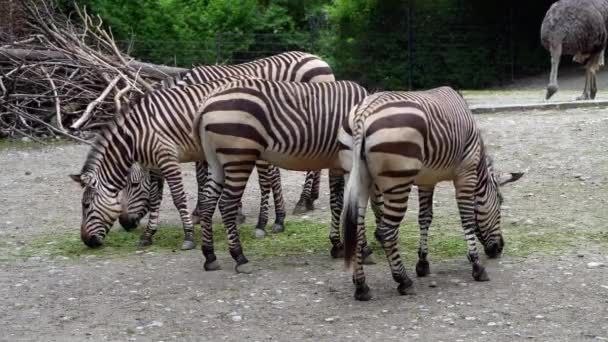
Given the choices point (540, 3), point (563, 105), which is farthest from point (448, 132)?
point (540, 3)

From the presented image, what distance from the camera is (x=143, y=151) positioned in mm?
7902

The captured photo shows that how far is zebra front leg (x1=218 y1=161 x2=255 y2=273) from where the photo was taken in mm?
6902

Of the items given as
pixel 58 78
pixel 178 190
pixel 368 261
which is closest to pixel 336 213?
pixel 368 261

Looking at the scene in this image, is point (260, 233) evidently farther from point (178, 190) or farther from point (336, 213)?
point (336, 213)

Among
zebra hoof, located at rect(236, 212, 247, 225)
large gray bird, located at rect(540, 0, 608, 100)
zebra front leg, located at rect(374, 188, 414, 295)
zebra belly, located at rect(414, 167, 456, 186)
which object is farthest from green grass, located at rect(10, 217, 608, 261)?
large gray bird, located at rect(540, 0, 608, 100)

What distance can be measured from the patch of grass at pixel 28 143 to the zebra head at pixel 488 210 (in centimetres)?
940

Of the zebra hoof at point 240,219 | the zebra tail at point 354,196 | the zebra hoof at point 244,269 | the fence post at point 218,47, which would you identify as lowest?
the zebra hoof at point 240,219

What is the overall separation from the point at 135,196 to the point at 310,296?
309cm

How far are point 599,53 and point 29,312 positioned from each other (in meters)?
13.7

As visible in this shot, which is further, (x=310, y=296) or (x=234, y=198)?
(x=234, y=198)

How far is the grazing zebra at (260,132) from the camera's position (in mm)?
6832

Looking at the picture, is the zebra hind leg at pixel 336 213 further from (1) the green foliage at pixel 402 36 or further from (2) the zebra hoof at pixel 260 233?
(1) the green foliage at pixel 402 36

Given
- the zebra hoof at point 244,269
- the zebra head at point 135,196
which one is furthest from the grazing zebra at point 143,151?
the zebra hoof at point 244,269

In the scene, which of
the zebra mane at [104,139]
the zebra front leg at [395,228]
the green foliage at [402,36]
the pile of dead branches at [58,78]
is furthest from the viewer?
the green foliage at [402,36]
